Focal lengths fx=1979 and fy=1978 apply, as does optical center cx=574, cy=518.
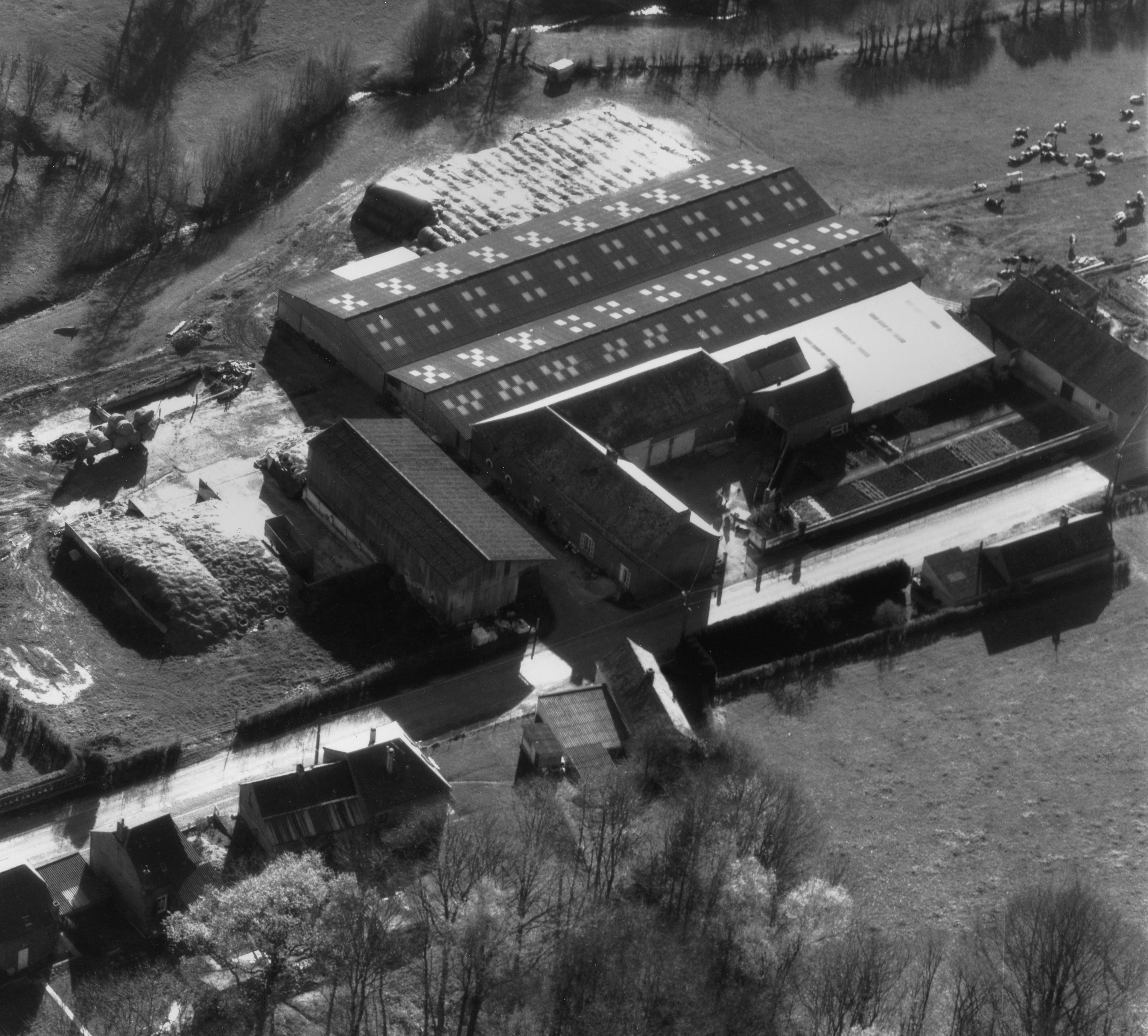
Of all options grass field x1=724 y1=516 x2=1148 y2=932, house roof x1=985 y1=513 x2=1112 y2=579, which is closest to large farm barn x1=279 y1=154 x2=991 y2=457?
house roof x1=985 y1=513 x2=1112 y2=579

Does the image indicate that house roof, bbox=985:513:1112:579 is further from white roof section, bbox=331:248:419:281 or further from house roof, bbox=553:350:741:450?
white roof section, bbox=331:248:419:281

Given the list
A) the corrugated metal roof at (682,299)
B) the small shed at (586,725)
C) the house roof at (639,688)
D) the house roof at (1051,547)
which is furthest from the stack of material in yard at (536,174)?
the small shed at (586,725)

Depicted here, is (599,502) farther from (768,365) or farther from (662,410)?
(768,365)

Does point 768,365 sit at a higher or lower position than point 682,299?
lower

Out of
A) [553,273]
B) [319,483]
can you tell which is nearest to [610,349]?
[553,273]

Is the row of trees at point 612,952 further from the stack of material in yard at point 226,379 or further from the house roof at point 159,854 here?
the stack of material in yard at point 226,379

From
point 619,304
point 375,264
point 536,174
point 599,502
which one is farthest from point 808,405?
point 536,174
